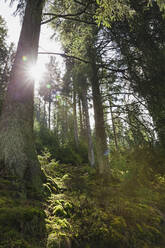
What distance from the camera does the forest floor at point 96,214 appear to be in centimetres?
208

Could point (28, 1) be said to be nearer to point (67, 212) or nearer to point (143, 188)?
point (67, 212)

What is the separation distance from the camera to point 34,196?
3.02 m

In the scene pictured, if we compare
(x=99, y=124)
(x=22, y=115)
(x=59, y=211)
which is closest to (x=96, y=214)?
(x=59, y=211)

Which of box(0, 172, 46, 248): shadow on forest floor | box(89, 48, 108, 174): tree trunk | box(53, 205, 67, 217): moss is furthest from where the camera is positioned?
box(89, 48, 108, 174): tree trunk

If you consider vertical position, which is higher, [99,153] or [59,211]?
[99,153]

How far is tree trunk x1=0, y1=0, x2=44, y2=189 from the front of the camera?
3.33 m

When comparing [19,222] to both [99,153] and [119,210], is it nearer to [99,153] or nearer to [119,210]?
[119,210]

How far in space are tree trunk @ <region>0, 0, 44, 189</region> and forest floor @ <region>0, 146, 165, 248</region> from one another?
47cm

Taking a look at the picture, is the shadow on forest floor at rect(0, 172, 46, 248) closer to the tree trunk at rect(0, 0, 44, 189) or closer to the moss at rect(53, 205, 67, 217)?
the moss at rect(53, 205, 67, 217)

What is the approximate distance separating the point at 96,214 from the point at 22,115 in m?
3.14

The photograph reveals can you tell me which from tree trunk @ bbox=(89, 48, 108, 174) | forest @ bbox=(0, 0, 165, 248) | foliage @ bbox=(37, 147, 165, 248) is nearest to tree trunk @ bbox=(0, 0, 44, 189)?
forest @ bbox=(0, 0, 165, 248)

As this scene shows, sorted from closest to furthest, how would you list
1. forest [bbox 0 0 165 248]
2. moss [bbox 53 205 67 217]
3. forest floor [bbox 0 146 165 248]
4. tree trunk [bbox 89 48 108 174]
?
forest floor [bbox 0 146 165 248]
forest [bbox 0 0 165 248]
moss [bbox 53 205 67 217]
tree trunk [bbox 89 48 108 174]

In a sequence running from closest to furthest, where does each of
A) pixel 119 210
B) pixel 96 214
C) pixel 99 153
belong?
pixel 96 214 → pixel 119 210 → pixel 99 153

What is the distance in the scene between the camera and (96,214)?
305 cm
